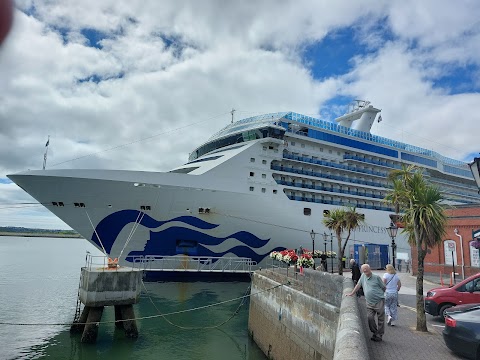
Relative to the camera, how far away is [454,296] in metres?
10.9

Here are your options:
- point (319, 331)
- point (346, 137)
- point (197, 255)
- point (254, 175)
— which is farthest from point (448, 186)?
point (319, 331)

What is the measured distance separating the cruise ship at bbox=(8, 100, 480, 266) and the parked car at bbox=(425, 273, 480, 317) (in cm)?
944

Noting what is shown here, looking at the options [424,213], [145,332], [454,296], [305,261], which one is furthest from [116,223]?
[454,296]

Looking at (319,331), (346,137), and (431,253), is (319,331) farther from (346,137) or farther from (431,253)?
(346,137)

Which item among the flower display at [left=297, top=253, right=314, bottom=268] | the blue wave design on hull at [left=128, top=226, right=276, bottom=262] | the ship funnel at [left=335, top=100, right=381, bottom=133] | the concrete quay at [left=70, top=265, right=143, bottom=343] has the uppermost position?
the ship funnel at [left=335, top=100, right=381, bottom=133]

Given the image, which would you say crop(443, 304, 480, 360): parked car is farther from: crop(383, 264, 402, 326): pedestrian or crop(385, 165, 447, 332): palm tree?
crop(385, 165, 447, 332): palm tree

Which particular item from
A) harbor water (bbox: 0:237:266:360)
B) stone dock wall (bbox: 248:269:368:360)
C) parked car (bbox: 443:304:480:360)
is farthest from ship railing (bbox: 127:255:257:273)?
parked car (bbox: 443:304:480:360)

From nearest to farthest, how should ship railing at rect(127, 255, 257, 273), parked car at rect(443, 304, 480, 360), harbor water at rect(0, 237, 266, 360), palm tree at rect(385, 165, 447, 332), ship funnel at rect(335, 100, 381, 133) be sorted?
parked car at rect(443, 304, 480, 360)
palm tree at rect(385, 165, 447, 332)
harbor water at rect(0, 237, 266, 360)
ship railing at rect(127, 255, 257, 273)
ship funnel at rect(335, 100, 381, 133)

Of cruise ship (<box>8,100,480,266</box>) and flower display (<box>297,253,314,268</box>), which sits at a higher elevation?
cruise ship (<box>8,100,480,266</box>)

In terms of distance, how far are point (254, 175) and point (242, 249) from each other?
581cm

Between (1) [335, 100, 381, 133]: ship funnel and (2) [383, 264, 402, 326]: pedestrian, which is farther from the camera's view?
(1) [335, 100, 381, 133]: ship funnel

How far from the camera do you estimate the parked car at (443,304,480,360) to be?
6.53 metres

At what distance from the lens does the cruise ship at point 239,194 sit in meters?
24.7

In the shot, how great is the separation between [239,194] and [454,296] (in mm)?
18040
